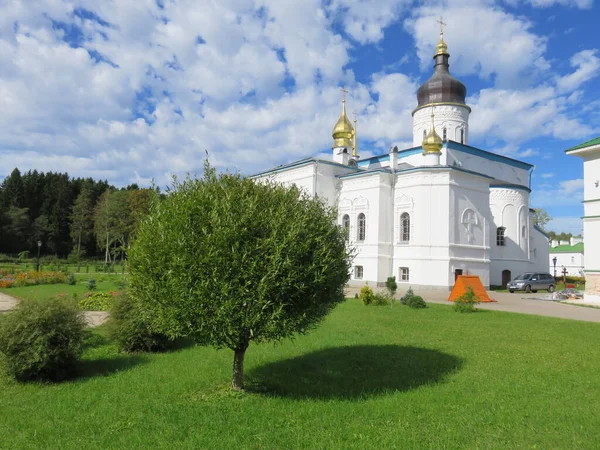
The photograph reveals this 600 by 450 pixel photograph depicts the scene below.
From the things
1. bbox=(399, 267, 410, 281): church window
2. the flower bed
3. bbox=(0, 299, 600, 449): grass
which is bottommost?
bbox=(0, 299, 600, 449): grass

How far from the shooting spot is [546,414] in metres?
5.62

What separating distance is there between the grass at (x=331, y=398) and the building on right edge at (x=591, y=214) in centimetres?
1038

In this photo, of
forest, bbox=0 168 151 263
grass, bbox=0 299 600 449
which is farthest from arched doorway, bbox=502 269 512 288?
forest, bbox=0 168 151 263

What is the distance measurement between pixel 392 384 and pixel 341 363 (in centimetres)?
148

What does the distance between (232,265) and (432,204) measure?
22468mm

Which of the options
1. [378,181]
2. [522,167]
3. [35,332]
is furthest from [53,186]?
[35,332]

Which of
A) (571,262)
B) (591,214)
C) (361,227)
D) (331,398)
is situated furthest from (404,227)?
(571,262)

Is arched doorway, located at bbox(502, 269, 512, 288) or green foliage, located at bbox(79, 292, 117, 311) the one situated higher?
arched doorway, located at bbox(502, 269, 512, 288)

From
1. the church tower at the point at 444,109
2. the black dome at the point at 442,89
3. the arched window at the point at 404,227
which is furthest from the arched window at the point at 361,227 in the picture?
the black dome at the point at 442,89

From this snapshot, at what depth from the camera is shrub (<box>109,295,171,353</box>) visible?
946 centimetres

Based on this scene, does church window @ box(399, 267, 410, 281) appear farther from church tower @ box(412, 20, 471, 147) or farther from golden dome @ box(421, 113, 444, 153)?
church tower @ box(412, 20, 471, 147)

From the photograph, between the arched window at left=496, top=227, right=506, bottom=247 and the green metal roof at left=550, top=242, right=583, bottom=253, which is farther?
the green metal roof at left=550, top=242, right=583, bottom=253

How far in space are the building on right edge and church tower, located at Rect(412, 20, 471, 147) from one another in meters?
13.8

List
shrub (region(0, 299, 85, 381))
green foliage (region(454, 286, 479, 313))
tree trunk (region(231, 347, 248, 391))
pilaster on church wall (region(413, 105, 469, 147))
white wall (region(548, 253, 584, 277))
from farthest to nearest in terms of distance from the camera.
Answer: white wall (region(548, 253, 584, 277))
pilaster on church wall (region(413, 105, 469, 147))
green foliage (region(454, 286, 479, 313))
shrub (region(0, 299, 85, 381))
tree trunk (region(231, 347, 248, 391))
